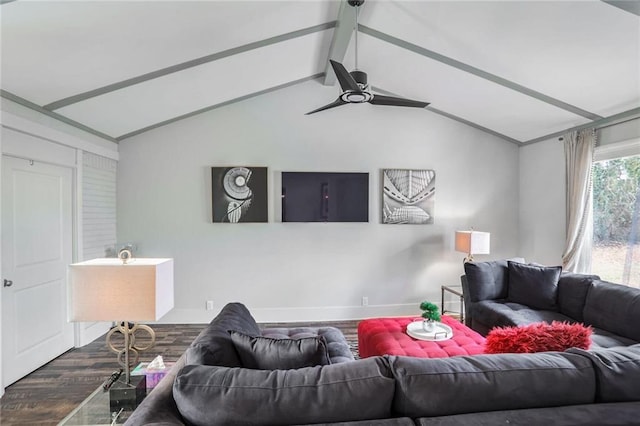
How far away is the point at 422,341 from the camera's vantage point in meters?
2.52

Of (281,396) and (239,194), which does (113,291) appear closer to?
(281,396)

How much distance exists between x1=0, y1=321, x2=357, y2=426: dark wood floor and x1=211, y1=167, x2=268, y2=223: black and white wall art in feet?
5.21

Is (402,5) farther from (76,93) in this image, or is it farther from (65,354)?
(65,354)

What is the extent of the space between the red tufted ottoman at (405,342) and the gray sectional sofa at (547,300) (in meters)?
0.72

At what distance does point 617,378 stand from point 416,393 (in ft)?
2.60

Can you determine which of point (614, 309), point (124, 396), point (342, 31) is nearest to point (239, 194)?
point (342, 31)

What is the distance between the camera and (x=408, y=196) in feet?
14.7

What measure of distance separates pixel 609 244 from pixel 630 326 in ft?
4.62

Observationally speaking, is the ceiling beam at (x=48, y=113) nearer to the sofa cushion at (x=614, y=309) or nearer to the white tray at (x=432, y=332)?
the white tray at (x=432, y=332)

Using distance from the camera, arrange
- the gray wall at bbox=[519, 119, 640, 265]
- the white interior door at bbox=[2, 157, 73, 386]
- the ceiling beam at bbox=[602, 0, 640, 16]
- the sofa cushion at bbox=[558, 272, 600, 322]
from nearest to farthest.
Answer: the ceiling beam at bbox=[602, 0, 640, 16]
the white interior door at bbox=[2, 157, 73, 386]
the sofa cushion at bbox=[558, 272, 600, 322]
the gray wall at bbox=[519, 119, 640, 265]

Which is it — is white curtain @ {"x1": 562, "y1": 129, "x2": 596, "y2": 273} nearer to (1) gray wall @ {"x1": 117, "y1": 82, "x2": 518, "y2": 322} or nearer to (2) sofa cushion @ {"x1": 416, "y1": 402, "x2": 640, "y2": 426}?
(1) gray wall @ {"x1": 117, "y1": 82, "x2": 518, "y2": 322}

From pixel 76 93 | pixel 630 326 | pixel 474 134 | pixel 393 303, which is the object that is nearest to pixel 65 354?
pixel 76 93

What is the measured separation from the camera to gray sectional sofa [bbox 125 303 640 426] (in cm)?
110

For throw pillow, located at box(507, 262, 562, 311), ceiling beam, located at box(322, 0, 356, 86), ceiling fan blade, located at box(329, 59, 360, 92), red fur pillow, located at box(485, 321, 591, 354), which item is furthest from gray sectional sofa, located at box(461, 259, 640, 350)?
ceiling beam, located at box(322, 0, 356, 86)
